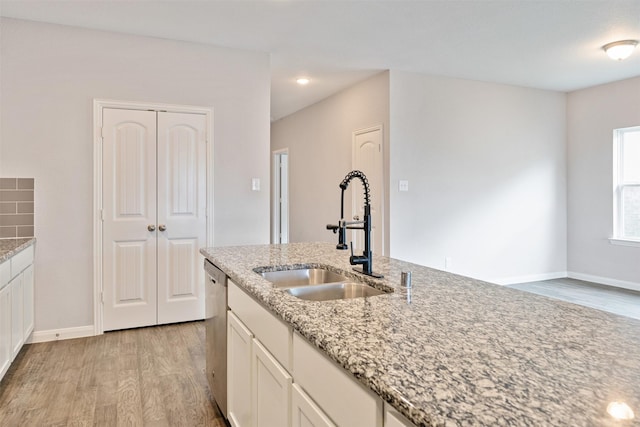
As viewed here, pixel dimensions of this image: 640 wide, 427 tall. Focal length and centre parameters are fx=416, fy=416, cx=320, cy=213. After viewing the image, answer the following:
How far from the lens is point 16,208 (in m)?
3.35

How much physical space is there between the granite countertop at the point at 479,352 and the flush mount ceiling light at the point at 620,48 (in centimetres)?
385

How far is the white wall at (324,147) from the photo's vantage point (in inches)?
204

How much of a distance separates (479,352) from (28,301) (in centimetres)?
347

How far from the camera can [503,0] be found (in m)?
3.13

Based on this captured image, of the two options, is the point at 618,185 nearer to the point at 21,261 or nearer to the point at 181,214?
the point at 181,214

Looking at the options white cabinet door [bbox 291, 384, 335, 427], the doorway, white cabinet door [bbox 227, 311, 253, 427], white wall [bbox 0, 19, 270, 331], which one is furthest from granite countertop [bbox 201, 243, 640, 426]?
the doorway

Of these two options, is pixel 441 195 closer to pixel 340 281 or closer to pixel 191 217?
pixel 191 217

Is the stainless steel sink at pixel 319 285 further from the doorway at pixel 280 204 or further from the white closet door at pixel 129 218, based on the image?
the doorway at pixel 280 204

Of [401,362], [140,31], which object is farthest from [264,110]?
[401,362]

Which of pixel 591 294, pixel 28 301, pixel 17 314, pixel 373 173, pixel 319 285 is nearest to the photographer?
pixel 319 285

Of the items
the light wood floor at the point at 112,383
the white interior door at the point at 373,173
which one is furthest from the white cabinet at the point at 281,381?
the white interior door at the point at 373,173

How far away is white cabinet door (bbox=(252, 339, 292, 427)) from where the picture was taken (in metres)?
1.27

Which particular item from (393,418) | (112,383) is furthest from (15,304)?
(393,418)

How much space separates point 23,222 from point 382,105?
3.78 m
